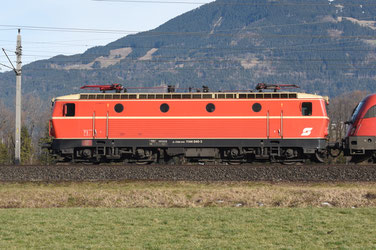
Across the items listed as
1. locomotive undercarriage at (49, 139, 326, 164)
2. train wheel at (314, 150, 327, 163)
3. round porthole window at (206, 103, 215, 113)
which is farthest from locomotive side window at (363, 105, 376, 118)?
round porthole window at (206, 103, 215, 113)

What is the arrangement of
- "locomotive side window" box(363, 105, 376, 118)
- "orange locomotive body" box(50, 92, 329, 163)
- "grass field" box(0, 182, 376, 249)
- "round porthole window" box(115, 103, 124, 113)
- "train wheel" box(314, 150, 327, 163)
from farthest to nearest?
"round porthole window" box(115, 103, 124, 113) → "train wheel" box(314, 150, 327, 163) → "orange locomotive body" box(50, 92, 329, 163) → "locomotive side window" box(363, 105, 376, 118) → "grass field" box(0, 182, 376, 249)

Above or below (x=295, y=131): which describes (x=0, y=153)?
below

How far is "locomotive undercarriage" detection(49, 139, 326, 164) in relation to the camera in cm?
2956

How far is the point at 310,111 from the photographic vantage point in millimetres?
29297

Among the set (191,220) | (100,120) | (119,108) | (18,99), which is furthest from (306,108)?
(18,99)

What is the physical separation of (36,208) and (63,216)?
239 centimetres

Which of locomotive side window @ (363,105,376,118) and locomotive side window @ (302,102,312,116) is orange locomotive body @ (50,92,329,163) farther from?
locomotive side window @ (363,105,376,118)

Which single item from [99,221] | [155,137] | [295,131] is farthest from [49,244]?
[295,131]

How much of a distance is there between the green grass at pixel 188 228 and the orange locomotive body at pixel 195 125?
1449 centimetres

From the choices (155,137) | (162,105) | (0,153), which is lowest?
(0,153)

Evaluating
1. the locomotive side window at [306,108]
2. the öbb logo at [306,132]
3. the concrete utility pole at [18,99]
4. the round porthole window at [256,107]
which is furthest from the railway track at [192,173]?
the concrete utility pole at [18,99]

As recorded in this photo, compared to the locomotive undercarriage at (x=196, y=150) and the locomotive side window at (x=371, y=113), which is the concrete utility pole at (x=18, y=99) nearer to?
the locomotive undercarriage at (x=196, y=150)

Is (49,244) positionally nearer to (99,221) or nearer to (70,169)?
(99,221)

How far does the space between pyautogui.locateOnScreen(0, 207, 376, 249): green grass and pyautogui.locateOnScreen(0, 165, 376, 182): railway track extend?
981cm
